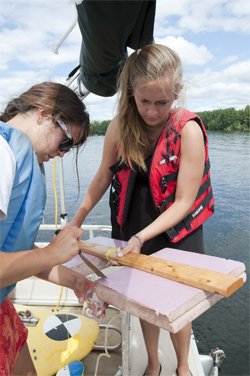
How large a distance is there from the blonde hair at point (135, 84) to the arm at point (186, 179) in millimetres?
230

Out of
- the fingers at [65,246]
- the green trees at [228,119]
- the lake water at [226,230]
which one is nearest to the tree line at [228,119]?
the green trees at [228,119]

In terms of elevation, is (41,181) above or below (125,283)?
above

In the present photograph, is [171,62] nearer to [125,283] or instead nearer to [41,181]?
[41,181]

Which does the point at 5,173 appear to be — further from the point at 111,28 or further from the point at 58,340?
the point at 58,340

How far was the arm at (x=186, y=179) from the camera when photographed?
1.44 meters

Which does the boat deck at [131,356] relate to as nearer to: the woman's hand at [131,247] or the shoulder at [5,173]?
the woman's hand at [131,247]

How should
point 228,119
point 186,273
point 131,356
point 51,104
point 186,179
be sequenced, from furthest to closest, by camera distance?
point 228,119 < point 131,356 < point 186,179 < point 51,104 < point 186,273

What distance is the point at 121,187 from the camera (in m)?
1.69

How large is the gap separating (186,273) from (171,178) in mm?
594

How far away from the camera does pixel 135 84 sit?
148cm

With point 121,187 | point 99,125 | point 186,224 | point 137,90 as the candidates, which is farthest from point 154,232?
point 99,125

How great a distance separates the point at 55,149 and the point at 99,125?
1.39m

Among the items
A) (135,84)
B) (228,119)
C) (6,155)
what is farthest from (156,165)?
(228,119)

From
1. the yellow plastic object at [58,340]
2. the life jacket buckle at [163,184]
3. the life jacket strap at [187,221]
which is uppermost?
the life jacket buckle at [163,184]
